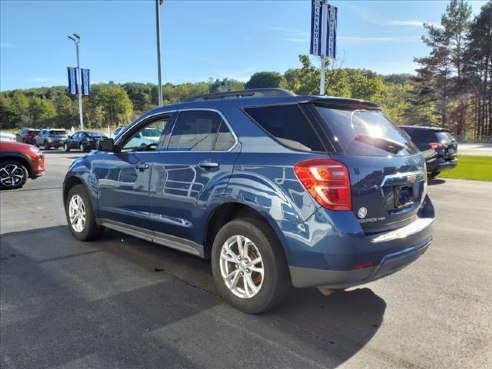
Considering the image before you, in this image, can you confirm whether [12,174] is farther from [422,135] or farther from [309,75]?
[309,75]

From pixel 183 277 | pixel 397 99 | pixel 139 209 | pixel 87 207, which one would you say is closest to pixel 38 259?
pixel 87 207

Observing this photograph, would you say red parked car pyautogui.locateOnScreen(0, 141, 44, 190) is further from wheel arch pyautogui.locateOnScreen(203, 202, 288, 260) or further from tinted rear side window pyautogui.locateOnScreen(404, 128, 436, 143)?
tinted rear side window pyautogui.locateOnScreen(404, 128, 436, 143)

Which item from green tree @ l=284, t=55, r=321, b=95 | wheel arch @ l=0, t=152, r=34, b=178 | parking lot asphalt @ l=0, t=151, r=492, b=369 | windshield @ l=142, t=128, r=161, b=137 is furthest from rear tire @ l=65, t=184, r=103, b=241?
green tree @ l=284, t=55, r=321, b=95

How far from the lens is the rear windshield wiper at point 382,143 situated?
3.49m

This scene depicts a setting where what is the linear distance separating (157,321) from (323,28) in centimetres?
1257

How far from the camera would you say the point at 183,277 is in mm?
4500

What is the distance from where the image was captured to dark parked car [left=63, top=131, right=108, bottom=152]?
30047mm

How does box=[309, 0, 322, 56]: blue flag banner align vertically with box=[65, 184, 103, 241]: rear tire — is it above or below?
above

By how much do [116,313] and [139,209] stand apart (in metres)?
1.38

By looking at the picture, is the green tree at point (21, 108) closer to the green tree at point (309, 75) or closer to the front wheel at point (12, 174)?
the green tree at point (309, 75)

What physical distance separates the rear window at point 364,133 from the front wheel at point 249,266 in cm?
92

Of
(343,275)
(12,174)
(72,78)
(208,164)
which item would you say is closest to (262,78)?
(72,78)

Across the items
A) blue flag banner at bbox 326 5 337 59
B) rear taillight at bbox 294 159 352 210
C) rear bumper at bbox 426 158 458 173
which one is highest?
blue flag banner at bbox 326 5 337 59

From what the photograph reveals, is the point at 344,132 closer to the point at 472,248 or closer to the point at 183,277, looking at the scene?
the point at 183,277
